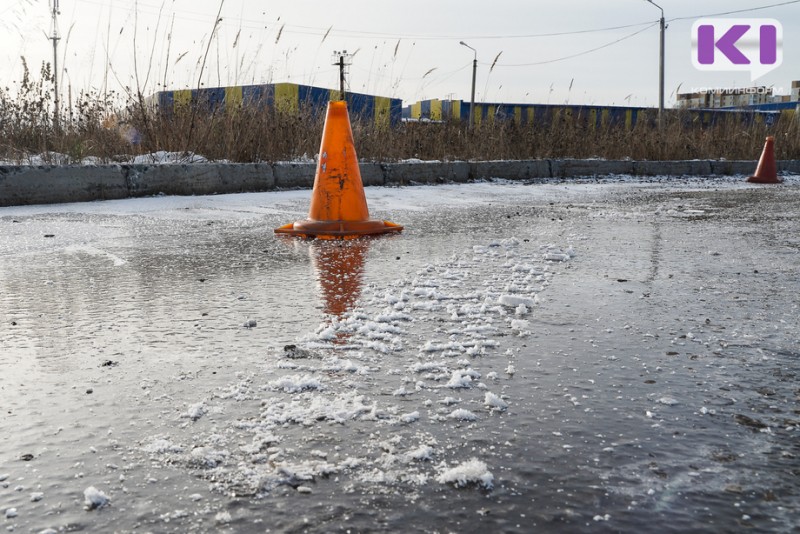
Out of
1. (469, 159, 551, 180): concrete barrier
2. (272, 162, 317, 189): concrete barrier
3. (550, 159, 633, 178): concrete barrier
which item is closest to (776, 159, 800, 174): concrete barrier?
(550, 159, 633, 178): concrete barrier

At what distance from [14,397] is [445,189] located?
28.7 feet

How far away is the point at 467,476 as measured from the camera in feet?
5.74

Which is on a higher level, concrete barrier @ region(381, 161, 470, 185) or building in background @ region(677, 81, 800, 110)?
building in background @ region(677, 81, 800, 110)

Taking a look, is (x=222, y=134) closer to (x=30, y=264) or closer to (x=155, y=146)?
(x=155, y=146)

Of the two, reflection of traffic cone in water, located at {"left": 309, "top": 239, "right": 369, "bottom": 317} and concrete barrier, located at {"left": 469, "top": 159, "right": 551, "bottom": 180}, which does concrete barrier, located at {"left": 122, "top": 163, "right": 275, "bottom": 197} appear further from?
concrete barrier, located at {"left": 469, "top": 159, "right": 551, "bottom": 180}

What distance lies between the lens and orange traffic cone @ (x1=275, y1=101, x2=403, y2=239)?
6.14m

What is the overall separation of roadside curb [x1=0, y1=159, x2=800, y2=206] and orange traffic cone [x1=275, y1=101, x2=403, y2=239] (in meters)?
2.70

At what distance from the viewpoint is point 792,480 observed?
5.81 ft

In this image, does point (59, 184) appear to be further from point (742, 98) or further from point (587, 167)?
point (742, 98)

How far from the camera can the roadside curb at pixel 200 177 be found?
7.59 m

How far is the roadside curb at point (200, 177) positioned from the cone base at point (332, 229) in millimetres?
2671

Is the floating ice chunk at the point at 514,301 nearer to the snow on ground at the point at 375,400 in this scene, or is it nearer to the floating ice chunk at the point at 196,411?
the snow on ground at the point at 375,400

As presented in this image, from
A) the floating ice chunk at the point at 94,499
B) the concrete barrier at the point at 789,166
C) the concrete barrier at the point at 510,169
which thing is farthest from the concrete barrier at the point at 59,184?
→ the concrete barrier at the point at 789,166

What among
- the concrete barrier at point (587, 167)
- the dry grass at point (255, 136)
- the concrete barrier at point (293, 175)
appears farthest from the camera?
the concrete barrier at point (587, 167)
